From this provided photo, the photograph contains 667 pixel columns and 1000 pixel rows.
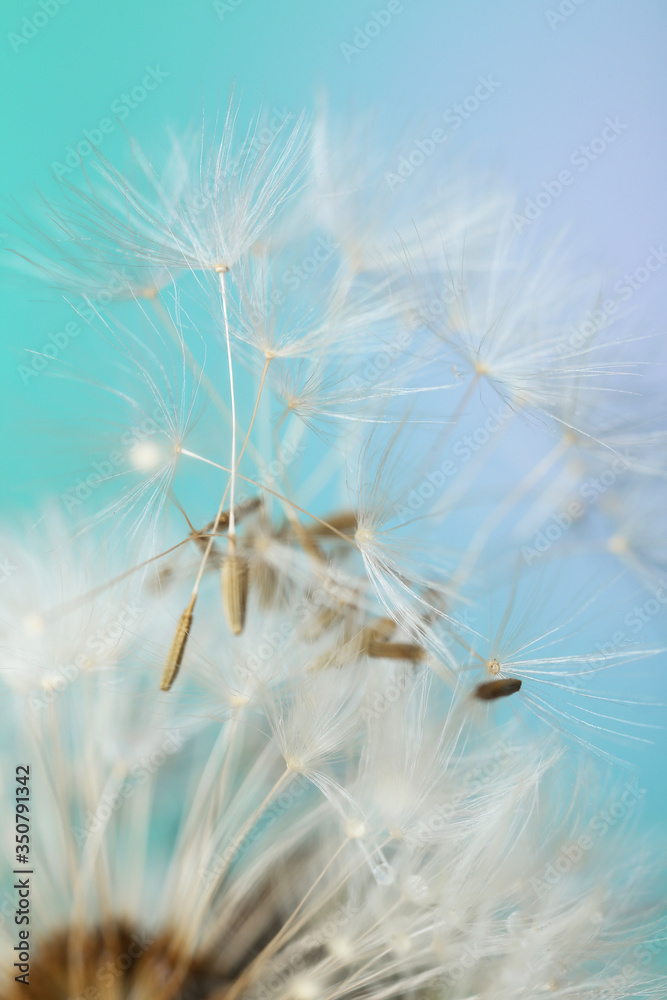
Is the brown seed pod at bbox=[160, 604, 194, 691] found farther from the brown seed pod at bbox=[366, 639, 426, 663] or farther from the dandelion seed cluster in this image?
the brown seed pod at bbox=[366, 639, 426, 663]

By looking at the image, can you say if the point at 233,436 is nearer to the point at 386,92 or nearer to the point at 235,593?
the point at 235,593

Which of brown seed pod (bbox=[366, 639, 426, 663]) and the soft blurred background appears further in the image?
the soft blurred background

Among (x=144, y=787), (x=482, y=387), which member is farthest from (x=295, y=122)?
(x=144, y=787)

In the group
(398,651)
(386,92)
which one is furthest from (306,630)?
(386,92)

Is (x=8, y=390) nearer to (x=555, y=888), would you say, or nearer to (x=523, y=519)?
(x=523, y=519)

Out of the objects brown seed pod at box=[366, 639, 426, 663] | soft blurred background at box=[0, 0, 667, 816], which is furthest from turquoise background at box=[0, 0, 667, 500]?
brown seed pod at box=[366, 639, 426, 663]

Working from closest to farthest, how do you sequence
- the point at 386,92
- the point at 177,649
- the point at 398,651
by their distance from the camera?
the point at 177,649 → the point at 398,651 → the point at 386,92

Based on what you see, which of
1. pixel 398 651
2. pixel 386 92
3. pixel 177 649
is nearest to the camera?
pixel 177 649
